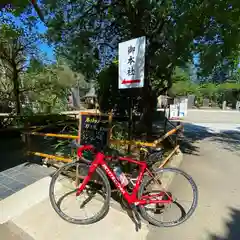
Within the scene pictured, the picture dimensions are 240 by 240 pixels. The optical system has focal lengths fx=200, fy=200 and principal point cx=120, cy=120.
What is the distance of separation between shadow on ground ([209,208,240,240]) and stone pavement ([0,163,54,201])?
271cm

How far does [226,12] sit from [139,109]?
18.2 ft

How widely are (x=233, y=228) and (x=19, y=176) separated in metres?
3.28

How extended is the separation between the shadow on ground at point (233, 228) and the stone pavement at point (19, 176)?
2.71 metres

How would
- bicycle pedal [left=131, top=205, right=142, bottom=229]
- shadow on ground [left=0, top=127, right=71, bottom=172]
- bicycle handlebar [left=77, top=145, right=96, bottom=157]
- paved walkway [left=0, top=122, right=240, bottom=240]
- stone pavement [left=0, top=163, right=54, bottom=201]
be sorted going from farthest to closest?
shadow on ground [left=0, top=127, right=71, bottom=172]
stone pavement [left=0, top=163, right=54, bottom=201]
bicycle handlebar [left=77, top=145, right=96, bottom=157]
bicycle pedal [left=131, top=205, right=142, bottom=229]
paved walkway [left=0, top=122, right=240, bottom=240]

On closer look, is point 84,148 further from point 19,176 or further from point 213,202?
point 213,202

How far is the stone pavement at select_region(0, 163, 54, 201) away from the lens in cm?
301

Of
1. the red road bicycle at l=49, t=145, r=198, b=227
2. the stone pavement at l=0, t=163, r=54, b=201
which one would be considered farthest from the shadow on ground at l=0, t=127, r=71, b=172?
the red road bicycle at l=49, t=145, r=198, b=227

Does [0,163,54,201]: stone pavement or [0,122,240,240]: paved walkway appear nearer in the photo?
[0,122,240,240]: paved walkway

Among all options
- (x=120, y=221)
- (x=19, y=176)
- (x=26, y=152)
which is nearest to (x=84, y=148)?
(x=120, y=221)

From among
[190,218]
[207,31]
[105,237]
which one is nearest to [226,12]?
[207,31]

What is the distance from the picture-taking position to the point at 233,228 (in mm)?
2350

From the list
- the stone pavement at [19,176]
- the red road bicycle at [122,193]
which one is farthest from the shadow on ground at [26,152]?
the red road bicycle at [122,193]

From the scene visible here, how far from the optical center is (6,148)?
5301 mm

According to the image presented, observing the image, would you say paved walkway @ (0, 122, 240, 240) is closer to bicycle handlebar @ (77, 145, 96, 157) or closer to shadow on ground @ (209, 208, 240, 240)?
shadow on ground @ (209, 208, 240, 240)
